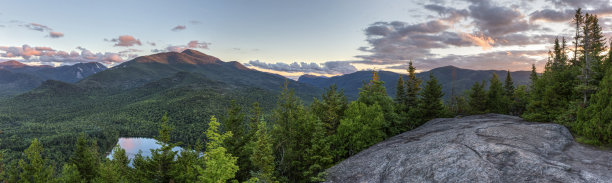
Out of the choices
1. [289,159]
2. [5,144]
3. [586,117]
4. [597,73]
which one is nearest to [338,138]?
[289,159]

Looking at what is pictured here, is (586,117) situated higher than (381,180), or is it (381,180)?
(586,117)

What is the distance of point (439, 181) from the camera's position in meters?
14.0

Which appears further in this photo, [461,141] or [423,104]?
[423,104]

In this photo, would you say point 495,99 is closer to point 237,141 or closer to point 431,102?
point 431,102

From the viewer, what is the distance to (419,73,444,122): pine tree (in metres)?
43.7

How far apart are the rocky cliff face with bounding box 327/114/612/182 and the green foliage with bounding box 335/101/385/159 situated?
711cm

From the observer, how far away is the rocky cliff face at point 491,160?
12727mm

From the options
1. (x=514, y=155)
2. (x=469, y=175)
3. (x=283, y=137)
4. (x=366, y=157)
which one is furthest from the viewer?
(x=283, y=137)

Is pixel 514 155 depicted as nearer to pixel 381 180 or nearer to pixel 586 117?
pixel 381 180

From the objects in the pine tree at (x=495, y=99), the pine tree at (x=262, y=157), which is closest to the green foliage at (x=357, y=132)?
the pine tree at (x=262, y=157)

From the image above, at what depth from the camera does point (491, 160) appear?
571 inches

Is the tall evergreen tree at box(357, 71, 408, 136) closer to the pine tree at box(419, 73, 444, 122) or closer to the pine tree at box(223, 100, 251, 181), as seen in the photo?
the pine tree at box(419, 73, 444, 122)

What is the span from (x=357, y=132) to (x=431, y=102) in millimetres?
22139

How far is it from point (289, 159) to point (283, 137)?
2.58 m
